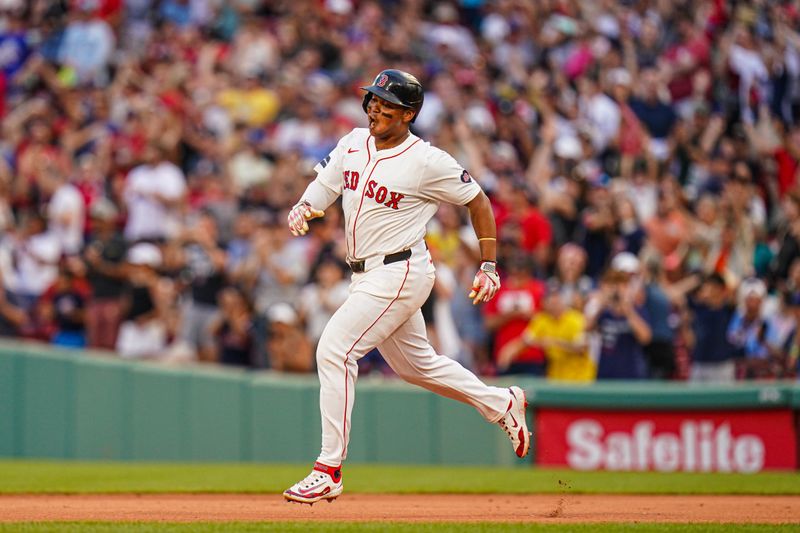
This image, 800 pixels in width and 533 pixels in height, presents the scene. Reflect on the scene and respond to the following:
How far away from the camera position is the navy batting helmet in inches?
274

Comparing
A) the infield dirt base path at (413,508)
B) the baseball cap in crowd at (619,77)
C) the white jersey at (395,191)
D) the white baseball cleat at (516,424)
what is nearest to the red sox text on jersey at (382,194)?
the white jersey at (395,191)

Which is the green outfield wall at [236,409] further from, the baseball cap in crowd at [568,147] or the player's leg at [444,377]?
the player's leg at [444,377]

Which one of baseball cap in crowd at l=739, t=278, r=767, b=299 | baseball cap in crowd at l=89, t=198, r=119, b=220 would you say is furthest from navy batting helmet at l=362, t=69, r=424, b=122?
baseball cap in crowd at l=89, t=198, r=119, b=220

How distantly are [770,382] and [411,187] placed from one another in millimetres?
5359

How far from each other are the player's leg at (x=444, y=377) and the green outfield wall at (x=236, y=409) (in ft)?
13.2

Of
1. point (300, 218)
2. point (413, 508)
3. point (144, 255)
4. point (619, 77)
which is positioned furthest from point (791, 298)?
point (144, 255)

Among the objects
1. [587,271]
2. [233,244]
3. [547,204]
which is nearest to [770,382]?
[587,271]

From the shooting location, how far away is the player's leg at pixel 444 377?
7.20 metres

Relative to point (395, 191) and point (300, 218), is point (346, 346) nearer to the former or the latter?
point (300, 218)

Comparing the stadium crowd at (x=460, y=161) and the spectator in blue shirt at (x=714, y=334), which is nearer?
the spectator in blue shirt at (x=714, y=334)

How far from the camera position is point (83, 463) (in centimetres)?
1222

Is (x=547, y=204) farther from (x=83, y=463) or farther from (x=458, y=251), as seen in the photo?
(x=83, y=463)

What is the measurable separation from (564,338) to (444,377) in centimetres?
446

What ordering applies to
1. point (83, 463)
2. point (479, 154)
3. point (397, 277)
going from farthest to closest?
point (479, 154) → point (83, 463) → point (397, 277)
